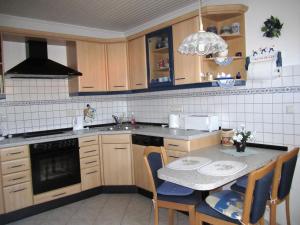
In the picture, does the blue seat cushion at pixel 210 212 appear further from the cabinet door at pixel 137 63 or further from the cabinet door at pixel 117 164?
the cabinet door at pixel 137 63

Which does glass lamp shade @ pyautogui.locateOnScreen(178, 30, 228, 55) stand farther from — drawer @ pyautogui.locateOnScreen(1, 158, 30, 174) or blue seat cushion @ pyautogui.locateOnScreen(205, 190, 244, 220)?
drawer @ pyautogui.locateOnScreen(1, 158, 30, 174)

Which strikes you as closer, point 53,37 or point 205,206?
point 205,206

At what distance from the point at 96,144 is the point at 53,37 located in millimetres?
1570

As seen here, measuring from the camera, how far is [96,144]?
343 cm

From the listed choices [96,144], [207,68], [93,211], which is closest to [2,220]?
[93,211]

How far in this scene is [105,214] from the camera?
2.84 meters

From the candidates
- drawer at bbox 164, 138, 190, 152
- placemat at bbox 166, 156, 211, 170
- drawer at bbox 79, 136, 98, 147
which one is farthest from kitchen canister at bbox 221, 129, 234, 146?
drawer at bbox 79, 136, 98, 147

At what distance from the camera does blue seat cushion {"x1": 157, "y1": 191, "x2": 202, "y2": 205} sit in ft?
5.87

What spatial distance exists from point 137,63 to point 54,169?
1862 millimetres

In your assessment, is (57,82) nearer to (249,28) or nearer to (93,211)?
(93,211)

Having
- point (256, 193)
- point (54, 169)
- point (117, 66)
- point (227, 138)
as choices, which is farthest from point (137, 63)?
Answer: point (256, 193)

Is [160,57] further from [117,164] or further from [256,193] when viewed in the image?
[256,193]

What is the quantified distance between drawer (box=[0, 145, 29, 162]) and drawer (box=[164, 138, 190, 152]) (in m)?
1.65

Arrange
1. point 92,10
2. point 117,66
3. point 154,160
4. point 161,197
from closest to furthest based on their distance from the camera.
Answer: point 161,197 < point 154,160 < point 92,10 < point 117,66
